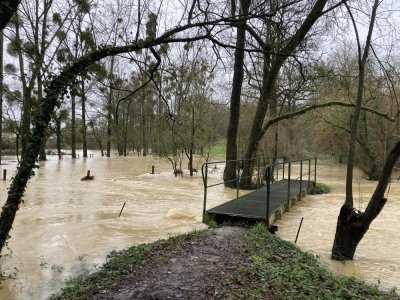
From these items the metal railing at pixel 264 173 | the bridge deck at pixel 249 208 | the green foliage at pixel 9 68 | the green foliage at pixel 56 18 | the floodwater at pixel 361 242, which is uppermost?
the green foliage at pixel 56 18

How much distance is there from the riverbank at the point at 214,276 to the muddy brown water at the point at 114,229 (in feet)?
2.95

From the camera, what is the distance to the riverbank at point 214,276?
438cm

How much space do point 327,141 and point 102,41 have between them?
25.1 m

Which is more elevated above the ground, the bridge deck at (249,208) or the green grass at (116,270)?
the bridge deck at (249,208)

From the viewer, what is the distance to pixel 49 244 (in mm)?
7871

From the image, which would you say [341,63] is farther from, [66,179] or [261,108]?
[66,179]

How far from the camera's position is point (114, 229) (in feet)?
29.9

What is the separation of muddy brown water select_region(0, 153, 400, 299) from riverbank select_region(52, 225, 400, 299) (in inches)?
35.4

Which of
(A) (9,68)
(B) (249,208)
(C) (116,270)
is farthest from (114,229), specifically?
(A) (9,68)

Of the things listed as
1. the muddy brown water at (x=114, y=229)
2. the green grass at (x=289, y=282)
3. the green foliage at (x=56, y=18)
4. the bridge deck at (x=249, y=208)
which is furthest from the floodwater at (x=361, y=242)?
the green foliage at (x=56, y=18)

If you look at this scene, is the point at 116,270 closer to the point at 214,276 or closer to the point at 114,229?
the point at 214,276

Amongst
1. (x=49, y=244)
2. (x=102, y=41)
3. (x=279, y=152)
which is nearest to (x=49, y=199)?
(x=49, y=244)

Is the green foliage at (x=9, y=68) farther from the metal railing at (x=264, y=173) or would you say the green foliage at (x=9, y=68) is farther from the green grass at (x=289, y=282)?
the green grass at (x=289, y=282)

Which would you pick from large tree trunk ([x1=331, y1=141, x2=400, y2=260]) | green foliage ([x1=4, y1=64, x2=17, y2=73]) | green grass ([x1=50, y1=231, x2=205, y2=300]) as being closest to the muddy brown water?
large tree trunk ([x1=331, y1=141, x2=400, y2=260])
